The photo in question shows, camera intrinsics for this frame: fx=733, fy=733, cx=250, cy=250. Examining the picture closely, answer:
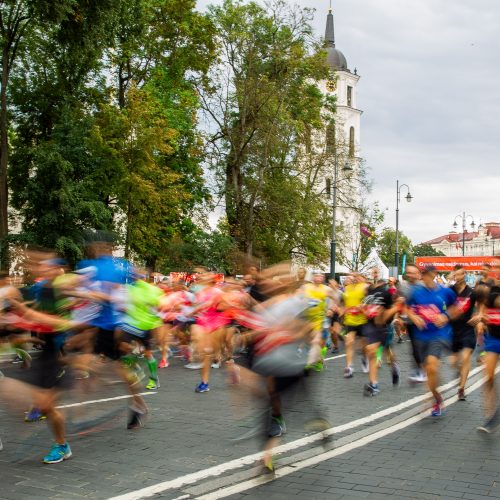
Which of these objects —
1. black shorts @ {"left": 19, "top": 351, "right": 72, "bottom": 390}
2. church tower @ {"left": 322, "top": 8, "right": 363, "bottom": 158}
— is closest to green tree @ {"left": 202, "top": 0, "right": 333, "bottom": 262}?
black shorts @ {"left": 19, "top": 351, "right": 72, "bottom": 390}

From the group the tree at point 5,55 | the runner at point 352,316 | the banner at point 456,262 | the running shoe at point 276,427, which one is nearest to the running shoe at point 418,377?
the runner at point 352,316

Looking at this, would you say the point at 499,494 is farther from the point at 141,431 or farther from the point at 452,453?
the point at 141,431

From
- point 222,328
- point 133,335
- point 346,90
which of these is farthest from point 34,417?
point 346,90

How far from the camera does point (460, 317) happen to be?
34.8 ft

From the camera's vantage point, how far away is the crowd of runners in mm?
6375

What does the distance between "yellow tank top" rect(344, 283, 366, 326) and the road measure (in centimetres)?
288

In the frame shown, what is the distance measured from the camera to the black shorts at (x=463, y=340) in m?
10.9

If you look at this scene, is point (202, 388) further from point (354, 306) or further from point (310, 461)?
point (310, 461)

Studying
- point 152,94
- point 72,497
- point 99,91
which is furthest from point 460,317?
point 99,91

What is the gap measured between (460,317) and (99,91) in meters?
24.6

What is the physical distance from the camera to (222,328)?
12484 millimetres

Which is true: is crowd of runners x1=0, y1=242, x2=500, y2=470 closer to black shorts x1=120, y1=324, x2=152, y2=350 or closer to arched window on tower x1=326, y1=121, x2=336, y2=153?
black shorts x1=120, y1=324, x2=152, y2=350

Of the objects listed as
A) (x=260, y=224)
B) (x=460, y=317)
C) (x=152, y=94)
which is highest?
(x=152, y=94)

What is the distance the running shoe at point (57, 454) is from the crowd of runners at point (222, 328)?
0.03 feet
